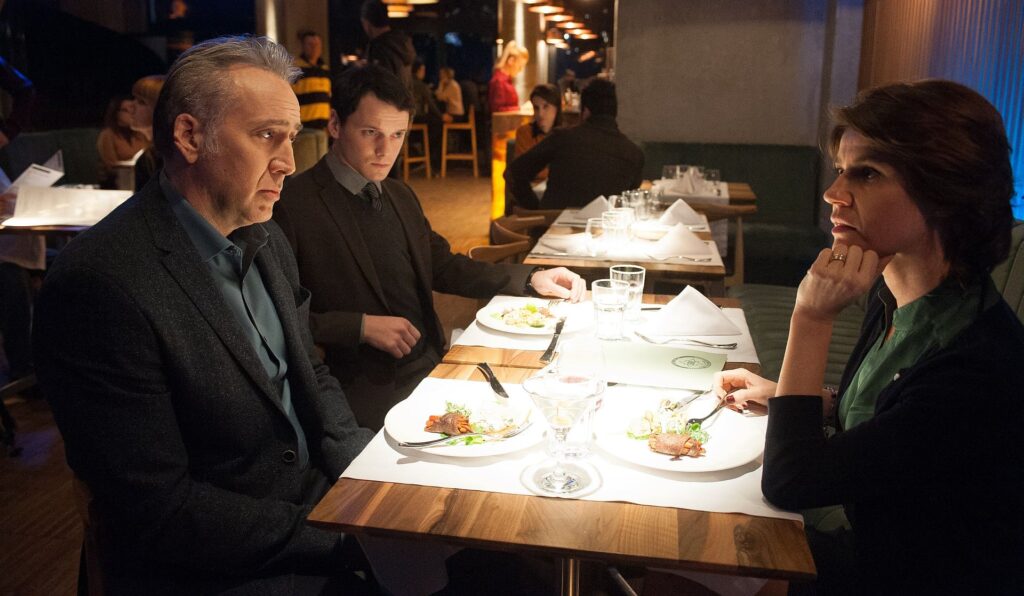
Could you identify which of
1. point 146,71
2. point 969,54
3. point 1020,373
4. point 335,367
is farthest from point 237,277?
point 146,71

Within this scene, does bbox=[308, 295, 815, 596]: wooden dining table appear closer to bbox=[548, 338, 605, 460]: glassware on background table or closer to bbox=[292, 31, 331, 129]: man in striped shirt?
bbox=[548, 338, 605, 460]: glassware on background table

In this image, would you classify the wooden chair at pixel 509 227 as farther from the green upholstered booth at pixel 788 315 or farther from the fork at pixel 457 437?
the fork at pixel 457 437

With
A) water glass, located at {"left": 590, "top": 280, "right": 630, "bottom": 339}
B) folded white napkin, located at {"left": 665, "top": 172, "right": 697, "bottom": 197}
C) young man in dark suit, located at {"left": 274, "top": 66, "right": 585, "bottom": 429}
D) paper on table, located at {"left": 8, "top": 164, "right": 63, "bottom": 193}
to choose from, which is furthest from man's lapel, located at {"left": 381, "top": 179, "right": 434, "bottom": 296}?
folded white napkin, located at {"left": 665, "top": 172, "right": 697, "bottom": 197}

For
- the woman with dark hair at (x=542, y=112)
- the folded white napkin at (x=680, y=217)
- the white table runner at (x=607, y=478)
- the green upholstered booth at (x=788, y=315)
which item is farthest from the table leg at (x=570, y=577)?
the woman with dark hair at (x=542, y=112)

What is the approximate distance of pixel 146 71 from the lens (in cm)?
936

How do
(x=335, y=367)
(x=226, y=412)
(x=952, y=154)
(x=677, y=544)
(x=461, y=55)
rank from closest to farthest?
1. (x=677, y=544)
2. (x=952, y=154)
3. (x=226, y=412)
4. (x=335, y=367)
5. (x=461, y=55)

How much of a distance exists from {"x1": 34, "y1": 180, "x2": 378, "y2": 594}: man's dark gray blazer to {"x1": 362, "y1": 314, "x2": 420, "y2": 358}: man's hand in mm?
787

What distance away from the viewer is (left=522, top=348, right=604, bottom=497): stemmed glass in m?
1.27

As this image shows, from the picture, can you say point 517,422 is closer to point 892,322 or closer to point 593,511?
point 593,511

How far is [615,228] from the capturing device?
3.42 meters

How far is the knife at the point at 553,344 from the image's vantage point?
1910 mm

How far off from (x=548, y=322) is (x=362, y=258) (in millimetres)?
679

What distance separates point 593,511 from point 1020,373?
0.65 m

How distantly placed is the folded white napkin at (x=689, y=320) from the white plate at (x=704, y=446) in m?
0.45
